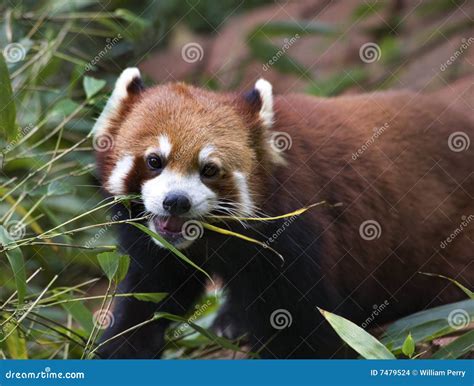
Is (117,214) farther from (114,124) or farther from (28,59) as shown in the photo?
(28,59)

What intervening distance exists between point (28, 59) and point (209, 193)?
265 cm

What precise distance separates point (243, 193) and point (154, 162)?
49cm

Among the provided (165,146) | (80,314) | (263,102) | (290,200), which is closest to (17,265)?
(80,314)

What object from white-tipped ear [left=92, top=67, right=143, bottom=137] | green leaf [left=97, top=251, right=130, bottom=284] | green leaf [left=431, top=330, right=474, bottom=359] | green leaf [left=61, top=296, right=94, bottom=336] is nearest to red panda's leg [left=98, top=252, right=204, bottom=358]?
green leaf [left=61, top=296, right=94, bottom=336]

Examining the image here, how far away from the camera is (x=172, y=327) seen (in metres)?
5.38

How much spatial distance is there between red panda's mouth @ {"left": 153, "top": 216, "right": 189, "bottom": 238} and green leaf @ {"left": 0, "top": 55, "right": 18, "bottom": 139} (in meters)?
0.97

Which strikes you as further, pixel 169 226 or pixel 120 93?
pixel 120 93

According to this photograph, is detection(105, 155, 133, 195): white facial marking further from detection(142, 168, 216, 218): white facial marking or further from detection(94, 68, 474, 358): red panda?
detection(142, 168, 216, 218): white facial marking

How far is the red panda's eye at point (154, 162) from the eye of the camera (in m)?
4.30

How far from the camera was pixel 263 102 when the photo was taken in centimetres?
464

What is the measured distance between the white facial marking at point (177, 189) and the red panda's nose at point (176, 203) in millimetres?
26

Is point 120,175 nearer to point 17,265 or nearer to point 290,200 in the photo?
point 17,265

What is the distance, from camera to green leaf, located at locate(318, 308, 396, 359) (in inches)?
163

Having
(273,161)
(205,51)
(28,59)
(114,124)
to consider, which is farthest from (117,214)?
(205,51)
